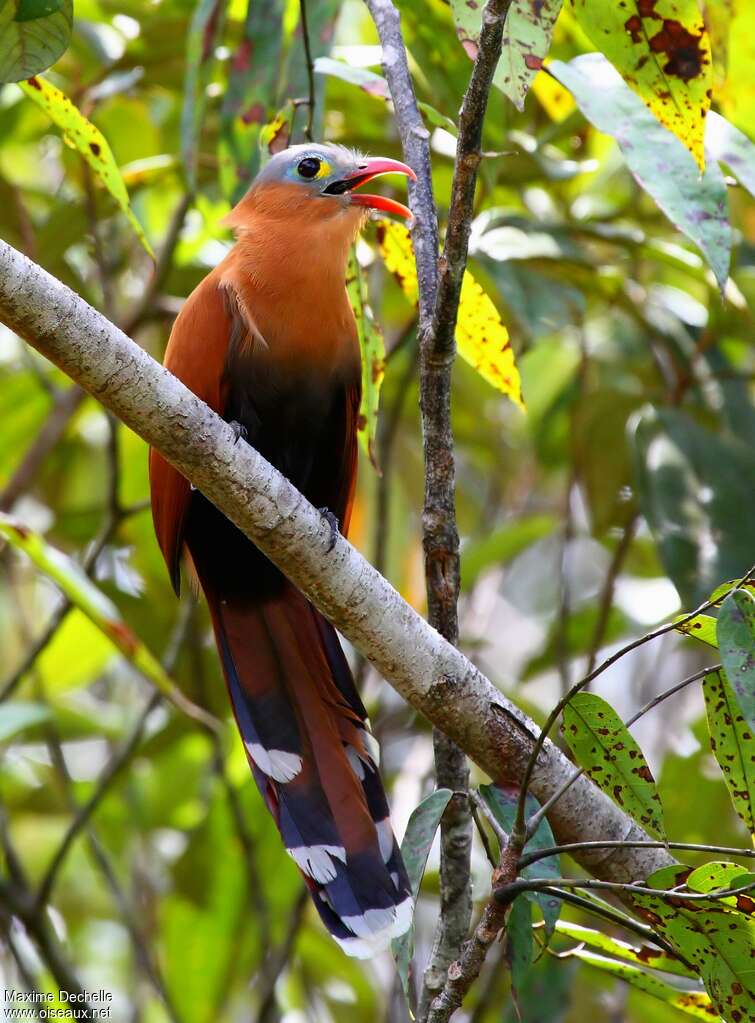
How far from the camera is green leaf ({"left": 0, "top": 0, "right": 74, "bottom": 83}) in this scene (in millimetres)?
1694

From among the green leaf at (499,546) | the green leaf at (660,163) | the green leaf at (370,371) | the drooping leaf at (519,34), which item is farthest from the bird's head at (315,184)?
the green leaf at (499,546)

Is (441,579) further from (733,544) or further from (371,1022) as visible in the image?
(371,1022)

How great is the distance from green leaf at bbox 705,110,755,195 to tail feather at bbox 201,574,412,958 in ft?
3.71

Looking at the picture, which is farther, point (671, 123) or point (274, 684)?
point (274, 684)

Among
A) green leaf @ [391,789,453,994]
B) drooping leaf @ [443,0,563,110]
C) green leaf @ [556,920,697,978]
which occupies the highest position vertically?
drooping leaf @ [443,0,563,110]

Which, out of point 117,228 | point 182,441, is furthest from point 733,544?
point 117,228

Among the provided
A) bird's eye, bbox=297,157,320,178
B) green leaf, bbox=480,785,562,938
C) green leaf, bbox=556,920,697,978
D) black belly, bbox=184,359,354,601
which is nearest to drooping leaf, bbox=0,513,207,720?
black belly, bbox=184,359,354,601

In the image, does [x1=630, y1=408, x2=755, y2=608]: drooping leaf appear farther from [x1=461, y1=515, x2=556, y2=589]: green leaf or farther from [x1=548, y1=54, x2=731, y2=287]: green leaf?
[x1=548, y1=54, x2=731, y2=287]: green leaf

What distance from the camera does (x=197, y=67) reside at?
7.71ft

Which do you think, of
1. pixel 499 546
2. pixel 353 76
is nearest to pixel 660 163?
pixel 353 76

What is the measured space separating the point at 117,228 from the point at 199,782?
1739 mm

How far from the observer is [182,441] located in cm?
158

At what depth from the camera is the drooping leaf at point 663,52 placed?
171 cm

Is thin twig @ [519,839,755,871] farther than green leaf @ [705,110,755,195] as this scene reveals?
No
